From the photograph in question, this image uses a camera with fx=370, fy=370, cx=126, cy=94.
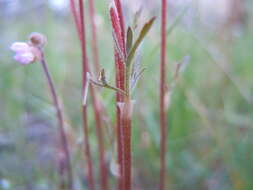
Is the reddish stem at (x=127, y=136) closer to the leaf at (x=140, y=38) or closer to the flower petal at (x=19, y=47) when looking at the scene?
the leaf at (x=140, y=38)

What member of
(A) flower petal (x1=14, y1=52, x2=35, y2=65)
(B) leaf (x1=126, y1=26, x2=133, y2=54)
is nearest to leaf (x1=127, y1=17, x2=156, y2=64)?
(B) leaf (x1=126, y1=26, x2=133, y2=54)

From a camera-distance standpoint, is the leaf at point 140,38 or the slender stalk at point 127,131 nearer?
the leaf at point 140,38

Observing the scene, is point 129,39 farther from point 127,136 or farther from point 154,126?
point 154,126

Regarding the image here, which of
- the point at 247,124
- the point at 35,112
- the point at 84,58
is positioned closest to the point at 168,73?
the point at 247,124

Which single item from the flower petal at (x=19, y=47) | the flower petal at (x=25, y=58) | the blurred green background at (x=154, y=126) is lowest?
the blurred green background at (x=154, y=126)

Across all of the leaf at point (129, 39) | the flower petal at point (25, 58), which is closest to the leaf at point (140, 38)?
the leaf at point (129, 39)

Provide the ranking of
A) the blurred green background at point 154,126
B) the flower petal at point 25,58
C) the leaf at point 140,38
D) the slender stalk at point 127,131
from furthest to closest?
the blurred green background at point 154,126 < the flower petal at point 25,58 < the slender stalk at point 127,131 < the leaf at point 140,38

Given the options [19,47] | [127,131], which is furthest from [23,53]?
[127,131]

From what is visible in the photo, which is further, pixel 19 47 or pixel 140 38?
pixel 19 47

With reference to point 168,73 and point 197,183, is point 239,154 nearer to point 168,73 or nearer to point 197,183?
point 197,183
